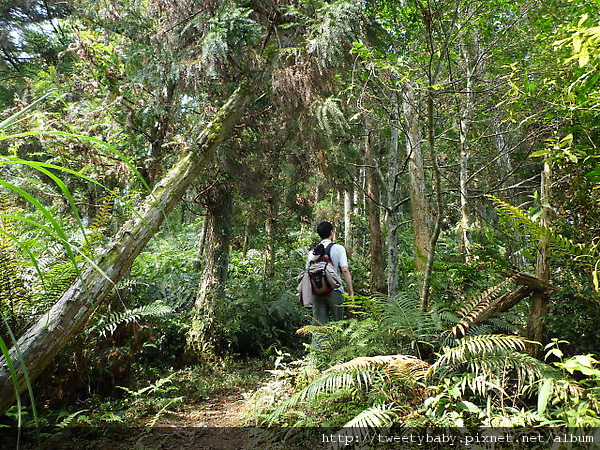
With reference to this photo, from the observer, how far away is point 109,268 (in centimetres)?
404

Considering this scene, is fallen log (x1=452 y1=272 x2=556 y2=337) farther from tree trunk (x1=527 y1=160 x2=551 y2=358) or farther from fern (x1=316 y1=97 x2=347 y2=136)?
fern (x1=316 y1=97 x2=347 y2=136)

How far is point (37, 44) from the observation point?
40.7 feet

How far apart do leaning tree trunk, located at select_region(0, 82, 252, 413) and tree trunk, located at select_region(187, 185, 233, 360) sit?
1.58 meters

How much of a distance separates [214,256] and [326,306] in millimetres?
2359

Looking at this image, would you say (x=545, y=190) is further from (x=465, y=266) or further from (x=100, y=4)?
(x=100, y=4)

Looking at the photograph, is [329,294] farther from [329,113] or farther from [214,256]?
[329,113]

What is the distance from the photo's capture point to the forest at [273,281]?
315cm

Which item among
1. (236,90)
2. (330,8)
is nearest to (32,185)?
(236,90)

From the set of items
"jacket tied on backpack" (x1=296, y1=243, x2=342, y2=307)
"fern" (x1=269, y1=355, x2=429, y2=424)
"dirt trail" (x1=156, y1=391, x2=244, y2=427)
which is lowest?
"dirt trail" (x1=156, y1=391, x2=244, y2=427)

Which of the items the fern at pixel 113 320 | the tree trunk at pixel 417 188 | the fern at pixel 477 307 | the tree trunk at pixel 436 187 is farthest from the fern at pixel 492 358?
the tree trunk at pixel 417 188

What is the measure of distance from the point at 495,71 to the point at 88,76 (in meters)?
7.58

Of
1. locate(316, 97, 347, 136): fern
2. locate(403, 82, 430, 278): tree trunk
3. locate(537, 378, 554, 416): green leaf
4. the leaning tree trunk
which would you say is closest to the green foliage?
the leaning tree trunk

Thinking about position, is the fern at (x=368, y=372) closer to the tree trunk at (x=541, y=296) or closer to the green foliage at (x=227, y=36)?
the tree trunk at (x=541, y=296)

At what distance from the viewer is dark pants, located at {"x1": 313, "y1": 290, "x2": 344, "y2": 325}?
5.43 metres
